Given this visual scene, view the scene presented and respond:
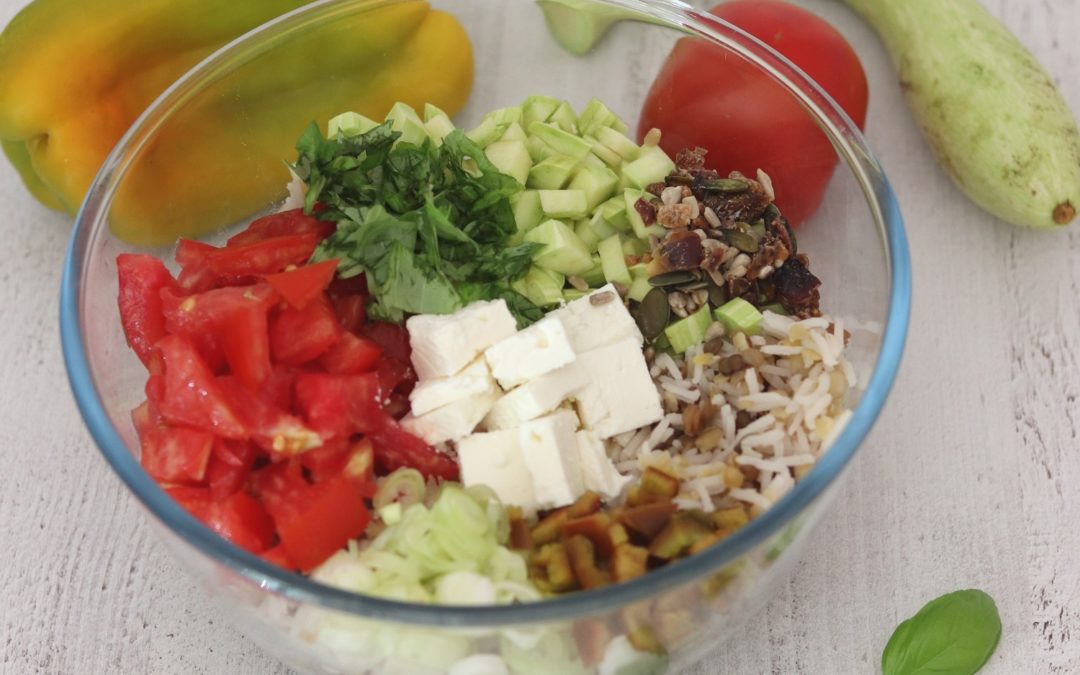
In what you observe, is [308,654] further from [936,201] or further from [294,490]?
[936,201]

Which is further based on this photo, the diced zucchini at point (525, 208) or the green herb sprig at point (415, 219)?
the diced zucchini at point (525, 208)

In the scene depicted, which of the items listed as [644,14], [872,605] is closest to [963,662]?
[872,605]

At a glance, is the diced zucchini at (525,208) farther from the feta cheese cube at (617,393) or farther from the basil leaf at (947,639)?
the basil leaf at (947,639)

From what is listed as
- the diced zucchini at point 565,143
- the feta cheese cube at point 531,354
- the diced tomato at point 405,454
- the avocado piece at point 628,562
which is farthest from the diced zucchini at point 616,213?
the avocado piece at point 628,562

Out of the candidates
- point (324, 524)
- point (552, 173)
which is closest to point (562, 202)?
point (552, 173)

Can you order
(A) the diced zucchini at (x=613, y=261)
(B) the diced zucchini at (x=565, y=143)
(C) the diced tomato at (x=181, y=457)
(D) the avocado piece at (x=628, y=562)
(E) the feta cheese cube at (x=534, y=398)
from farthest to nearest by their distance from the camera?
(B) the diced zucchini at (x=565, y=143)
(A) the diced zucchini at (x=613, y=261)
(E) the feta cheese cube at (x=534, y=398)
(C) the diced tomato at (x=181, y=457)
(D) the avocado piece at (x=628, y=562)

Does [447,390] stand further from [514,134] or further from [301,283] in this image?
[514,134]
